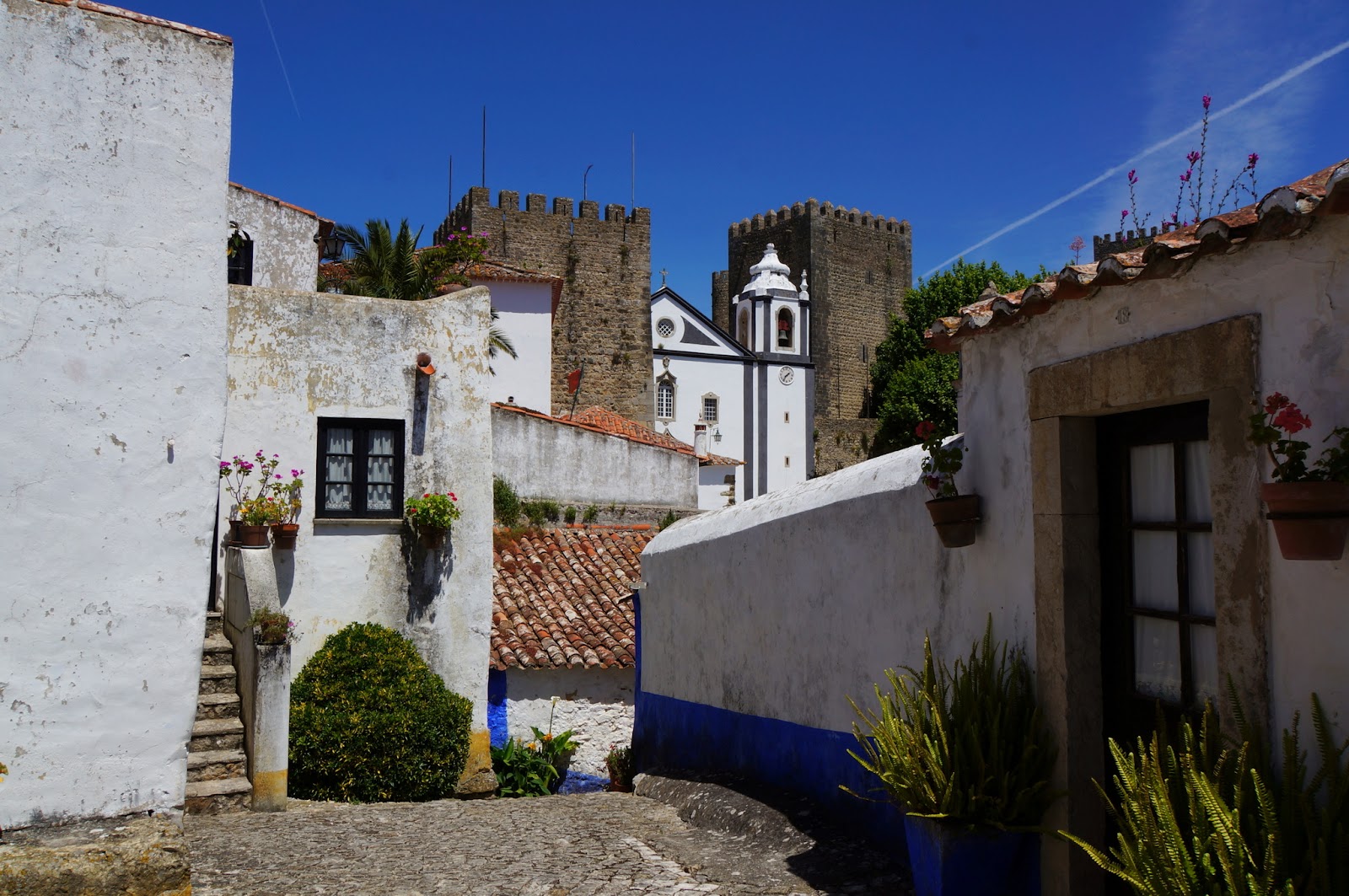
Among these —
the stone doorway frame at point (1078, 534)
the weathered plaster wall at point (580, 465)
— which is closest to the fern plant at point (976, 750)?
the stone doorway frame at point (1078, 534)

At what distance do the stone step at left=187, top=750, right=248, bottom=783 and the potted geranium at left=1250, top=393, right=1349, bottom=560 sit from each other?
26.7 feet

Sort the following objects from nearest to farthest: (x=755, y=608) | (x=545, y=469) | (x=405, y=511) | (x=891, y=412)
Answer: (x=755, y=608) < (x=405, y=511) < (x=545, y=469) < (x=891, y=412)

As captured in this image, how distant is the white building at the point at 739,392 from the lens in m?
41.2

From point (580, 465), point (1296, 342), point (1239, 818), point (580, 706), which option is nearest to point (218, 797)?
point (580, 706)

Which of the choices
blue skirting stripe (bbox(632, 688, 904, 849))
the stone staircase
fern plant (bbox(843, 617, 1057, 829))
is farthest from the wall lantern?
fern plant (bbox(843, 617, 1057, 829))

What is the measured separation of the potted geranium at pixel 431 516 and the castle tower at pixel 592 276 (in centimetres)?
2423

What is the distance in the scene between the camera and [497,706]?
45.4 feet

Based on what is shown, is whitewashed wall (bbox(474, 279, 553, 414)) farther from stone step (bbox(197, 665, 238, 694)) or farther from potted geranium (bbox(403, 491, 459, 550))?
stone step (bbox(197, 665, 238, 694))

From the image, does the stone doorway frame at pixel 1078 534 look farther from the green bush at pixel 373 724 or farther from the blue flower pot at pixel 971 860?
the green bush at pixel 373 724

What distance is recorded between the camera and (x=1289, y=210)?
3.62m

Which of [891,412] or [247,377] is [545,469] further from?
[891,412]

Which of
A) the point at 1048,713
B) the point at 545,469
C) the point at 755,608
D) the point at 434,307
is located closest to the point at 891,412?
the point at 545,469

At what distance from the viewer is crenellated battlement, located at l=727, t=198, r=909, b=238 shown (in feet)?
180

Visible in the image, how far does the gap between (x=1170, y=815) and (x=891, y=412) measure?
46.2 m
